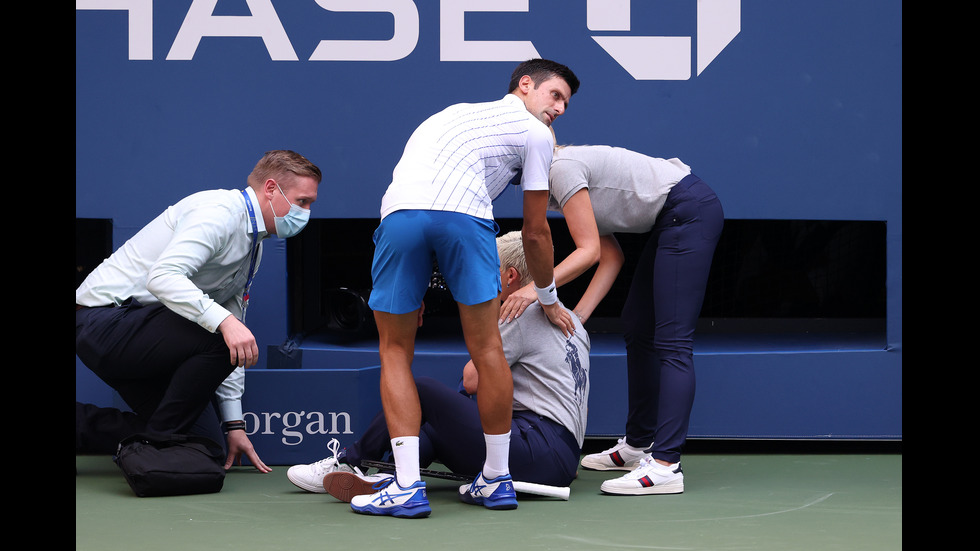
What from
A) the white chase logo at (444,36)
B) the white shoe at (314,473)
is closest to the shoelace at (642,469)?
the white shoe at (314,473)

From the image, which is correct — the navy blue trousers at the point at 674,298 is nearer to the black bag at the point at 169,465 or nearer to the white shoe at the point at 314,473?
the white shoe at the point at 314,473

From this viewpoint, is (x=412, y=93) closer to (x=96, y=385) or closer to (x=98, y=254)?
(x=96, y=385)

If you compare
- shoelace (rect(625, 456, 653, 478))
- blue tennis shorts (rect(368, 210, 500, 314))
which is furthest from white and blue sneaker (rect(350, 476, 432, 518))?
shoelace (rect(625, 456, 653, 478))

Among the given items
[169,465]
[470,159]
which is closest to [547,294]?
[470,159]

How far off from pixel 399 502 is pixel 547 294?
692 mm

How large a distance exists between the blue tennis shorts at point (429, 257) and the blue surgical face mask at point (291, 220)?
0.70 m

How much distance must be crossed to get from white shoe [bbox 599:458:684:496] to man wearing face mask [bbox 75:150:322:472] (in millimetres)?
1132

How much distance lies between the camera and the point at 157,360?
3.06 meters

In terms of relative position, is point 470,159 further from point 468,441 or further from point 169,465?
point 169,465

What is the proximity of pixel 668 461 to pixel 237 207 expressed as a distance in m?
1.54

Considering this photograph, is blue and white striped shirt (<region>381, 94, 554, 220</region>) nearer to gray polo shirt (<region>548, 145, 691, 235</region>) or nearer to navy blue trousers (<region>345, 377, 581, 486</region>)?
gray polo shirt (<region>548, 145, 691, 235</region>)

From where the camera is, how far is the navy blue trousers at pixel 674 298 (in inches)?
118

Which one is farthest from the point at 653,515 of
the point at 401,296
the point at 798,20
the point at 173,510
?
the point at 798,20

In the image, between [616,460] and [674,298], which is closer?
[674,298]
